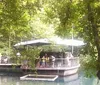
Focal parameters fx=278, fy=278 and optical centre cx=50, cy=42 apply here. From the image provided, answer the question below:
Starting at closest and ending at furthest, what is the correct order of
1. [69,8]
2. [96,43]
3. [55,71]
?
[96,43]
[69,8]
[55,71]

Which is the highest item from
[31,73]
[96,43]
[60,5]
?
[60,5]

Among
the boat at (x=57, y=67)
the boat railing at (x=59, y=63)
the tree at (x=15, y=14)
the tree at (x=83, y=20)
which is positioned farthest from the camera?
the boat railing at (x=59, y=63)

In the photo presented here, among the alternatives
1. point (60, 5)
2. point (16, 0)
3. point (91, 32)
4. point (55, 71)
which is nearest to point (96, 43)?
point (91, 32)

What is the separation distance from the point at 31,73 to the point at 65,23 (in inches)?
639

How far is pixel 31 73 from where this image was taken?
21.6 metres

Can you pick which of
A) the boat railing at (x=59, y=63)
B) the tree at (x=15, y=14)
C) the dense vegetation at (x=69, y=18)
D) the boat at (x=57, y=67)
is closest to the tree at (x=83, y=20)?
the dense vegetation at (x=69, y=18)

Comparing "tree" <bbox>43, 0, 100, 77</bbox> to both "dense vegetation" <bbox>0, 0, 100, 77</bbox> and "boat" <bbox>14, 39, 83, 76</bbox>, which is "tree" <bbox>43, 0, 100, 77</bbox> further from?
"boat" <bbox>14, 39, 83, 76</bbox>

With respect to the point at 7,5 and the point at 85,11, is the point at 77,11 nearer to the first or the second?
the point at 85,11

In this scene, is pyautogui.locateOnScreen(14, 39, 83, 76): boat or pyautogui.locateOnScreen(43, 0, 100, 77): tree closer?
pyautogui.locateOnScreen(43, 0, 100, 77): tree

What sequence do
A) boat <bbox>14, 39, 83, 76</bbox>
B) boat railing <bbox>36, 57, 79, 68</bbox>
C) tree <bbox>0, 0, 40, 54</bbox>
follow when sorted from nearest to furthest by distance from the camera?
tree <bbox>0, 0, 40, 54</bbox> < boat <bbox>14, 39, 83, 76</bbox> < boat railing <bbox>36, 57, 79, 68</bbox>

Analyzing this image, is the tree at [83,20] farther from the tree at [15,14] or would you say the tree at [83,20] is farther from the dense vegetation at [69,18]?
the tree at [15,14]

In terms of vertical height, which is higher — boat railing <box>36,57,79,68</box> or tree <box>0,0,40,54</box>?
tree <box>0,0,40,54</box>

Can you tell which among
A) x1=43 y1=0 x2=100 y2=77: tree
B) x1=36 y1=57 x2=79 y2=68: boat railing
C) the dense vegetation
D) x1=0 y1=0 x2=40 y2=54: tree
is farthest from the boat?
x1=43 y1=0 x2=100 y2=77: tree

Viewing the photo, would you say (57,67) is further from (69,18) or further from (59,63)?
(69,18)
